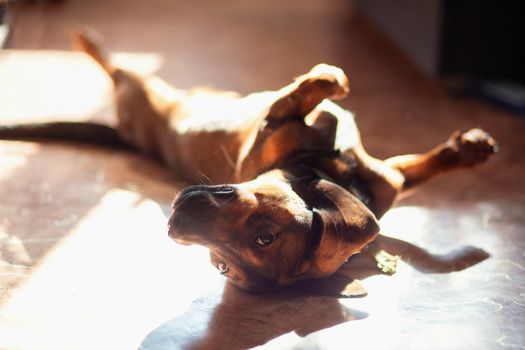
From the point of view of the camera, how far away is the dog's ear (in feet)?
9.72

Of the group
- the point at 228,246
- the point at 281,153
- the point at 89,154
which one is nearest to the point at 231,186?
the point at 228,246

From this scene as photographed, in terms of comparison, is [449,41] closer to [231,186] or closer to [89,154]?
[89,154]

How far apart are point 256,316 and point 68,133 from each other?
2.15 meters

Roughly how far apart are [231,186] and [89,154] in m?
2.00

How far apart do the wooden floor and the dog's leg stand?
0.70ft

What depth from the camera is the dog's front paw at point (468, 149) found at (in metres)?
3.32

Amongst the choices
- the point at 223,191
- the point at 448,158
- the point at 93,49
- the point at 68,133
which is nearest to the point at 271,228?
the point at 223,191

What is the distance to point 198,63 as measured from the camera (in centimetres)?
621

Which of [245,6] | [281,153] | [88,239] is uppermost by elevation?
[281,153]

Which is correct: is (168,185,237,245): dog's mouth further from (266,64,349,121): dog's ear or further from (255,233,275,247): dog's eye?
(266,64,349,121): dog's ear

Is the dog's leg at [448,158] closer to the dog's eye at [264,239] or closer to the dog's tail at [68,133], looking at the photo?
the dog's eye at [264,239]

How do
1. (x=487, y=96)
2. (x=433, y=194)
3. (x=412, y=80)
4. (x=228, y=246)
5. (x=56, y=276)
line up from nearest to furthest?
(x=228, y=246)
(x=56, y=276)
(x=433, y=194)
(x=487, y=96)
(x=412, y=80)

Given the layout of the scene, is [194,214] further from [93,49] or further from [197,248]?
[93,49]

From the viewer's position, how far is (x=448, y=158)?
3.34 meters
